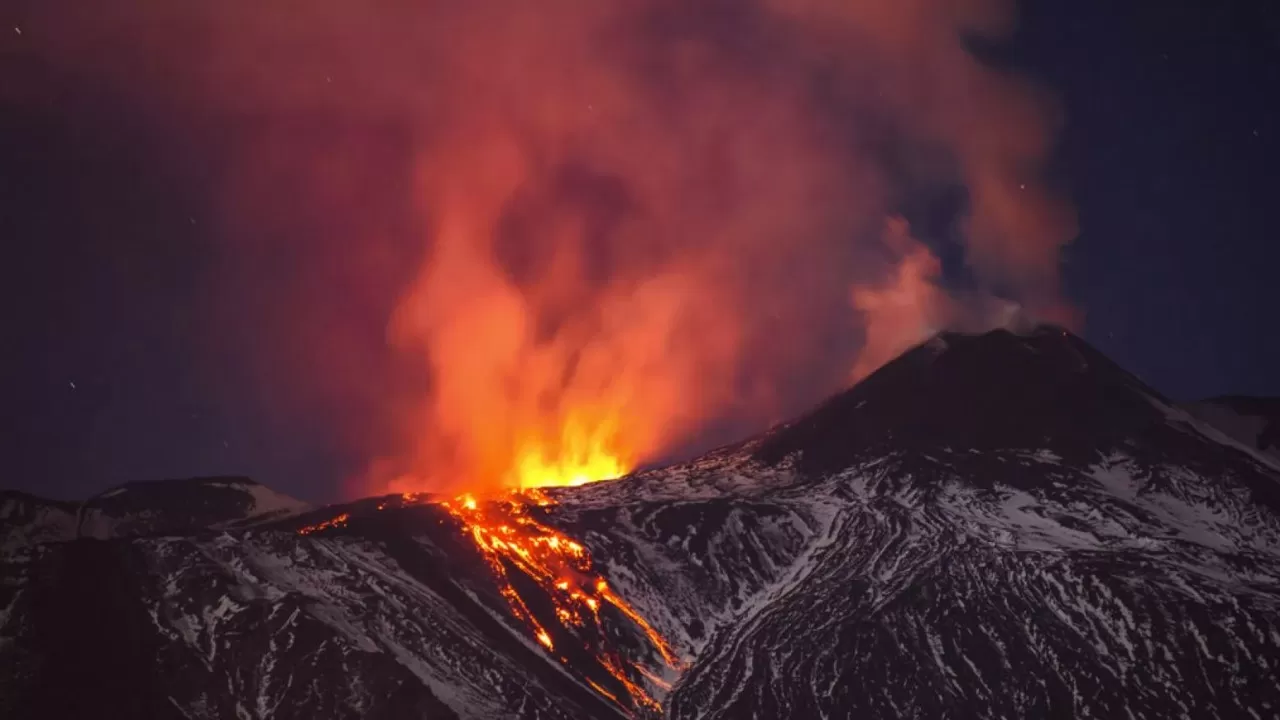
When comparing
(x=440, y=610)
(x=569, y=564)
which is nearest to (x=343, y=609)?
(x=440, y=610)

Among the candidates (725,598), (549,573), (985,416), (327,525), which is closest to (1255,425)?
(985,416)

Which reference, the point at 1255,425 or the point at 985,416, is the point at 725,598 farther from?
the point at 1255,425

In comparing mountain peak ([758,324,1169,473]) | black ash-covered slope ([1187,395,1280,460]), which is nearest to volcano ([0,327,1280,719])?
mountain peak ([758,324,1169,473])

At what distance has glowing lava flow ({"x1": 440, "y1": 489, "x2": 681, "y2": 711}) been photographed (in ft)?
413

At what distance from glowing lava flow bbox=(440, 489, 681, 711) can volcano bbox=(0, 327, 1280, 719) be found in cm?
37

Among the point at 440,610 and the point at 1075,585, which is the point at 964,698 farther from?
the point at 440,610

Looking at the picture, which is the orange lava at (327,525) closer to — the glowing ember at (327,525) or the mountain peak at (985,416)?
the glowing ember at (327,525)

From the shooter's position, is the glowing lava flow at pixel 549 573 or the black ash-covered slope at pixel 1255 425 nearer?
the glowing lava flow at pixel 549 573

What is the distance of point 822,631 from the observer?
13212 cm

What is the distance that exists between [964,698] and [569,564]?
144ft

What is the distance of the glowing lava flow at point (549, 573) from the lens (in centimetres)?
12575

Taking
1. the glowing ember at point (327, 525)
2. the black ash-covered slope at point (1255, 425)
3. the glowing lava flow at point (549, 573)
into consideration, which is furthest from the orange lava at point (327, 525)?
the black ash-covered slope at point (1255, 425)

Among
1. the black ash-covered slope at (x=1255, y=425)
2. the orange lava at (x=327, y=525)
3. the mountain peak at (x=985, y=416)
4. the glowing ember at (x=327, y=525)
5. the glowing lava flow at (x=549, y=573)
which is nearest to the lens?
the glowing lava flow at (x=549, y=573)

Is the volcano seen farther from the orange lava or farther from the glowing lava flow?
the orange lava
